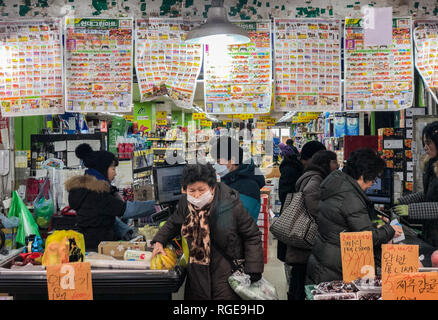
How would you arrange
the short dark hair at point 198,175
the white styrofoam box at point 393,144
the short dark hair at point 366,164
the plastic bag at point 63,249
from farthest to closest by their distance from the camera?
the white styrofoam box at point 393,144 < the short dark hair at point 366,164 < the short dark hair at point 198,175 < the plastic bag at point 63,249

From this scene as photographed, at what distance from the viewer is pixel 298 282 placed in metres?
4.45

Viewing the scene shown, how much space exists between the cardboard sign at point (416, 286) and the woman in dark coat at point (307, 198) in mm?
1625

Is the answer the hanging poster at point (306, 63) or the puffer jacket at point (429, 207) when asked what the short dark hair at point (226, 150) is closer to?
the hanging poster at point (306, 63)

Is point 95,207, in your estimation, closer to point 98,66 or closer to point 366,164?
point 98,66

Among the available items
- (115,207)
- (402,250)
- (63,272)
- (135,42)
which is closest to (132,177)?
(115,207)

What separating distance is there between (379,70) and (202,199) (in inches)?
90.4

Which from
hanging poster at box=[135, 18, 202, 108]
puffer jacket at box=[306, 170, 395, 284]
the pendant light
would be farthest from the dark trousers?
the pendant light

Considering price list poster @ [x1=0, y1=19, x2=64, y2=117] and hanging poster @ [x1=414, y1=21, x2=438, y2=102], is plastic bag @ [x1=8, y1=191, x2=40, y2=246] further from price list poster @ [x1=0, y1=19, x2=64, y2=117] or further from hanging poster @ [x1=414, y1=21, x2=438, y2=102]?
hanging poster @ [x1=414, y1=21, x2=438, y2=102]

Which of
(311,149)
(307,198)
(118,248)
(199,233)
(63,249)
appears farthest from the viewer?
(311,149)

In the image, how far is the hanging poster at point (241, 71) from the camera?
4.23 m

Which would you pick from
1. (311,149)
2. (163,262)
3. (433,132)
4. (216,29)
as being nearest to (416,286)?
(163,262)

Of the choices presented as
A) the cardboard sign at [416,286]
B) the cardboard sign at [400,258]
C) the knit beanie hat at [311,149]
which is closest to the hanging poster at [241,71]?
the knit beanie hat at [311,149]

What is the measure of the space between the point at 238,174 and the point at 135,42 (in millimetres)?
1647

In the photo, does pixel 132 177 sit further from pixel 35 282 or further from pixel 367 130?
pixel 367 130
